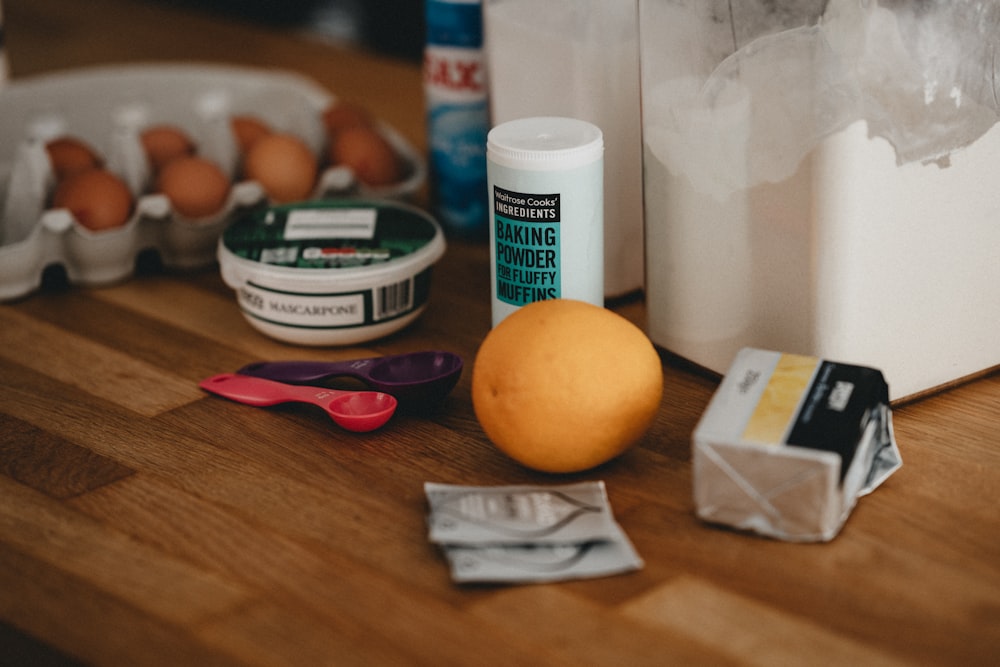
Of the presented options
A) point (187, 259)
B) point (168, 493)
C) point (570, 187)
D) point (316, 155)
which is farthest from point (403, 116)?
point (168, 493)

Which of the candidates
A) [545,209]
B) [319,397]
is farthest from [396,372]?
[545,209]

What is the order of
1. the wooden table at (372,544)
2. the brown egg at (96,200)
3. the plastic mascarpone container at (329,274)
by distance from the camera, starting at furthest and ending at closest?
the brown egg at (96,200), the plastic mascarpone container at (329,274), the wooden table at (372,544)

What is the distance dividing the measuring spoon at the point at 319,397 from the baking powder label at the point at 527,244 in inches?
5.1

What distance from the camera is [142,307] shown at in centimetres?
105

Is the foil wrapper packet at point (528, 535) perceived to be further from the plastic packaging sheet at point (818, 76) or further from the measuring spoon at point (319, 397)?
the plastic packaging sheet at point (818, 76)

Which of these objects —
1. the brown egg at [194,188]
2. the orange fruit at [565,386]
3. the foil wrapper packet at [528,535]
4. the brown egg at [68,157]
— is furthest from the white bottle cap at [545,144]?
the brown egg at [68,157]

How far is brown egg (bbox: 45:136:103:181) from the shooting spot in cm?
111

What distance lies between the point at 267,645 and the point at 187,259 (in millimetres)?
583

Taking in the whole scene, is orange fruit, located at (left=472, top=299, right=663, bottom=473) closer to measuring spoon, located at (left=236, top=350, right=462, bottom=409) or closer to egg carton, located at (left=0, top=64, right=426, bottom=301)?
measuring spoon, located at (left=236, top=350, right=462, bottom=409)

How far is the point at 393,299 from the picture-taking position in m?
0.95

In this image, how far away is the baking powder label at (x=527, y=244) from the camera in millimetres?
819

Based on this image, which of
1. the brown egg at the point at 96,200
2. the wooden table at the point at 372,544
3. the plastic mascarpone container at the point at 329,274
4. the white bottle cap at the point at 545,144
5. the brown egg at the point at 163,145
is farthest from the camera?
the brown egg at the point at 163,145

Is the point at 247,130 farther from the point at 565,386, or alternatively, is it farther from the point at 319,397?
the point at 565,386

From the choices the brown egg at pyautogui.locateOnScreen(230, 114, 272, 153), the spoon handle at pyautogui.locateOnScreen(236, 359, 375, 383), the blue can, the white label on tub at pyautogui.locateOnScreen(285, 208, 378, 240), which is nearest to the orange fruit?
the spoon handle at pyautogui.locateOnScreen(236, 359, 375, 383)
